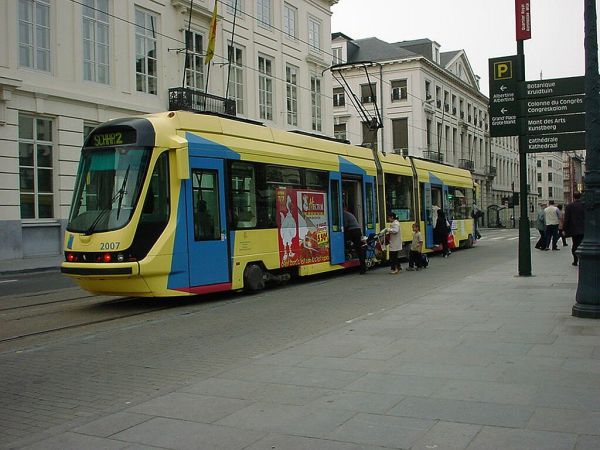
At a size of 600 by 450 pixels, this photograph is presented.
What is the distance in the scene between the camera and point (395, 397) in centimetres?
527

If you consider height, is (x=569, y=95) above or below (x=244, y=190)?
above

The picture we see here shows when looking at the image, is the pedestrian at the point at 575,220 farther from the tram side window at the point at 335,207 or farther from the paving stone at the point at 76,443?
the paving stone at the point at 76,443

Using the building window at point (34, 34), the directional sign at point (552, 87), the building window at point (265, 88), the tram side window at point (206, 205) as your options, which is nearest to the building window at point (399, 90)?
the building window at point (265, 88)

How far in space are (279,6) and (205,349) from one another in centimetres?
3176

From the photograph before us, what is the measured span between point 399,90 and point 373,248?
46773 millimetres

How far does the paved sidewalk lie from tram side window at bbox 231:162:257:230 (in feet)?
15.0

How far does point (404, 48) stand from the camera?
66750 millimetres

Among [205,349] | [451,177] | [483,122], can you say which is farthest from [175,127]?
[483,122]

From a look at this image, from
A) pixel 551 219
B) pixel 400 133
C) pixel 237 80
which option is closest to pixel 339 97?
pixel 400 133

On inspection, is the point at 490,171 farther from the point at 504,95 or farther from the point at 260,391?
the point at 260,391

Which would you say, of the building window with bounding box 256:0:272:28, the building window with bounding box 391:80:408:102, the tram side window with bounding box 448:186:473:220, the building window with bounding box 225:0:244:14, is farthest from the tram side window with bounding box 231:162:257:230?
the building window with bounding box 391:80:408:102

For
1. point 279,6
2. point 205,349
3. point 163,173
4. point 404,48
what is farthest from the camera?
point 404,48

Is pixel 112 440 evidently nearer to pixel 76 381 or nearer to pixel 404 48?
pixel 76 381

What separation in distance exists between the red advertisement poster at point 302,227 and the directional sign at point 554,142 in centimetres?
506
